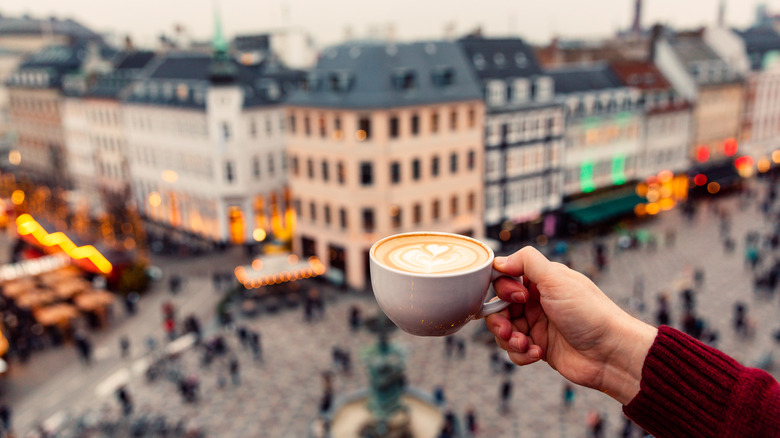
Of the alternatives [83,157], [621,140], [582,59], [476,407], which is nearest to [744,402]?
[476,407]

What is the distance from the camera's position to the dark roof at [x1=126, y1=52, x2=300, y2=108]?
39000 millimetres

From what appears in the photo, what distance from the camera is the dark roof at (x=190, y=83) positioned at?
3900 cm

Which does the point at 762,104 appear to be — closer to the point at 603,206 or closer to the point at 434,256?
the point at 603,206

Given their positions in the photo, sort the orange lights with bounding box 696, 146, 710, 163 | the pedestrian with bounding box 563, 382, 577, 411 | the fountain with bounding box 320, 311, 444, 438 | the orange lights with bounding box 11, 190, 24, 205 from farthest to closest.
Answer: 1. the orange lights with bounding box 11, 190, 24, 205
2. the orange lights with bounding box 696, 146, 710, 163
3. the pedestrian with bounding box 563, 382, 577, 411
4. the fountain with bounding box 320, 311, 444, 438

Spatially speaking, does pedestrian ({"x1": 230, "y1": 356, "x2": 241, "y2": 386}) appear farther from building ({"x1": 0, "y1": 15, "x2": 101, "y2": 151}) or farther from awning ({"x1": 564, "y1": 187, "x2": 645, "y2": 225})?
building ({"x1": 0, "y1": 15, "x2": 101, "y2": 151})

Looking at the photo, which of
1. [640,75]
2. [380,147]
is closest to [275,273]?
[380,147]

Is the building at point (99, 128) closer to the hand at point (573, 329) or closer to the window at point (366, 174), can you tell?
the window at point (366, 174)

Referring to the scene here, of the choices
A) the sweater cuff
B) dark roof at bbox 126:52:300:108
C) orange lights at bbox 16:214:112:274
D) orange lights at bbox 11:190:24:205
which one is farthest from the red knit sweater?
orange lights at bbox 11:190:24:205

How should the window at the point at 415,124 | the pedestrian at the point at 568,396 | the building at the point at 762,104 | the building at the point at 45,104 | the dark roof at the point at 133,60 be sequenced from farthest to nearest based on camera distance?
the building at the point at 45,104 < the building at the point at 762,104 < the dark roof at the point at 133,60 < the window at the point at 415,124 < the pedestrian at the point at 568,396

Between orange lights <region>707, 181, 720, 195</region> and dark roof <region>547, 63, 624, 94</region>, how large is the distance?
14.0m

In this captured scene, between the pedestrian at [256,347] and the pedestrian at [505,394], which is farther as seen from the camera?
the pedestrian at [256,347]

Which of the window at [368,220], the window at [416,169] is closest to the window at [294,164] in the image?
the window at [368,220]

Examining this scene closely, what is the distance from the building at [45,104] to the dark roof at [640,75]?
47.4 meters

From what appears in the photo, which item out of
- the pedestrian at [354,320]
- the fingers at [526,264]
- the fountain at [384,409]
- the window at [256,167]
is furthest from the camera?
the window at [256,167]
